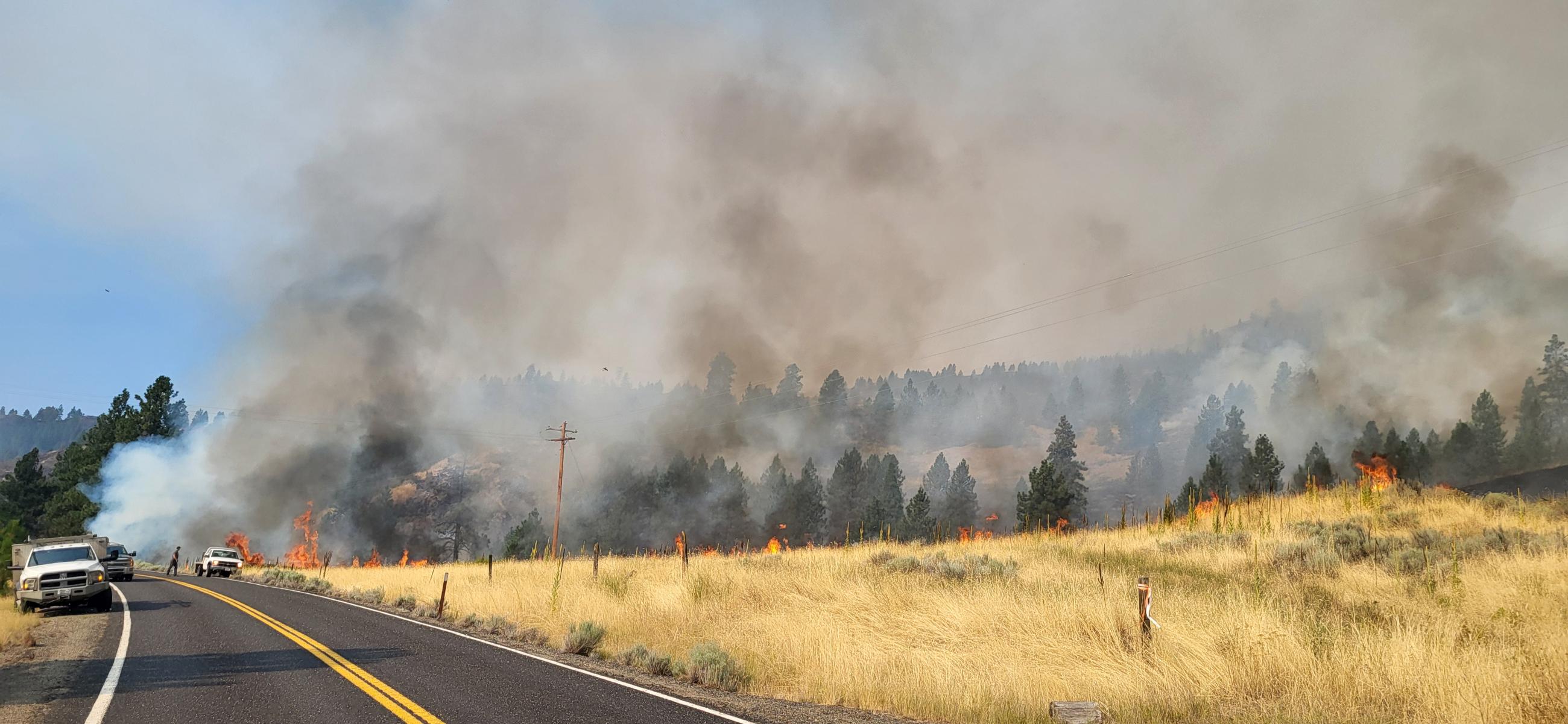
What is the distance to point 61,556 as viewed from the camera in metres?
22.0

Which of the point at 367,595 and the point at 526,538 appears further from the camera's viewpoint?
the point at 526,538

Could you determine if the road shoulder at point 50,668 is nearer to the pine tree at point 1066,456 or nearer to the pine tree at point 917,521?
the pine tree at point 917,521

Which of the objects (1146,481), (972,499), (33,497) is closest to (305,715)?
(33,497)

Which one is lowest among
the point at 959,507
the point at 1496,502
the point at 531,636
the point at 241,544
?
the point at 241,544

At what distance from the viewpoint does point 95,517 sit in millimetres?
76438

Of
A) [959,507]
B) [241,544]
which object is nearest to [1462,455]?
[959,507]

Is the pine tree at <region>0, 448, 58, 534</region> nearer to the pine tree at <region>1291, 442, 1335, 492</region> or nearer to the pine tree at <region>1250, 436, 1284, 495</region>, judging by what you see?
the pine tree at <region>1291, 442, 1335, 492</region>

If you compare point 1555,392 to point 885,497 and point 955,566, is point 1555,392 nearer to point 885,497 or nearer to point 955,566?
point 885,497

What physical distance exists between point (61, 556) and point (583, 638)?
55.2ft

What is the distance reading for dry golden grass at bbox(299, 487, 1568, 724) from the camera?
9281 mm

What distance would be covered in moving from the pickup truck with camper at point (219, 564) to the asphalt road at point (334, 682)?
33.2 metres

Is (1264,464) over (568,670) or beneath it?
over

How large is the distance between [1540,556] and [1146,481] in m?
154

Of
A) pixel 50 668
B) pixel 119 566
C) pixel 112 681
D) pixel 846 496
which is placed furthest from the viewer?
pixel 846 496
